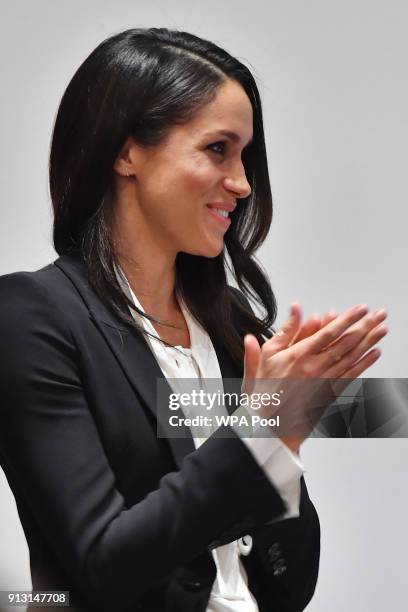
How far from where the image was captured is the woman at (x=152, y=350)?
111 cm

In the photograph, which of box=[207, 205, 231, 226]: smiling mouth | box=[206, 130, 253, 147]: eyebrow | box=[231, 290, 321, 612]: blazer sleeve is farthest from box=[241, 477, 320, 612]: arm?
box=[206, 130, 253, 147]: eyebrow

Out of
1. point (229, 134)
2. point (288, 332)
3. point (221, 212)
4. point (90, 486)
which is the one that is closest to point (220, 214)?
point (221, 212)

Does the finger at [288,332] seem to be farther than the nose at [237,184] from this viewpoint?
No

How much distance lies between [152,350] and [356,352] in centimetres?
31

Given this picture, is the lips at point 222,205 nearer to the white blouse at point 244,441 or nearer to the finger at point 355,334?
the white blouse at point 244,441

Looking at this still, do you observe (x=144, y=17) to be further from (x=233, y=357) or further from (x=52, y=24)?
(x=233, y=357)

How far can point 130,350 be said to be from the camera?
128 cm

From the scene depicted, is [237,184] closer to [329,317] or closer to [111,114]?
[111,114]

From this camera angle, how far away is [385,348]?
1977 millimetres

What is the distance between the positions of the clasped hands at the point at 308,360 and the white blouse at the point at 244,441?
2 cm

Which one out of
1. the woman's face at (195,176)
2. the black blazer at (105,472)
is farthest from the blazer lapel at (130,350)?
the woman's face at (195,176)

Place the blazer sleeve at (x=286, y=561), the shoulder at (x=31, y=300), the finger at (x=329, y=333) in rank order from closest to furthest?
the finger at (x=329, y=333)
the shoulder at (x=31, y=300)
the blazer sleeve at (x=286, y=561)

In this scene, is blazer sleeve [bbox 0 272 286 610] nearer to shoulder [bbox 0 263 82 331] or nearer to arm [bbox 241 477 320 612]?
shoulder [bbox 0 263 82 331]

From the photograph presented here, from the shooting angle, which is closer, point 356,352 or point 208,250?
point 356,352
